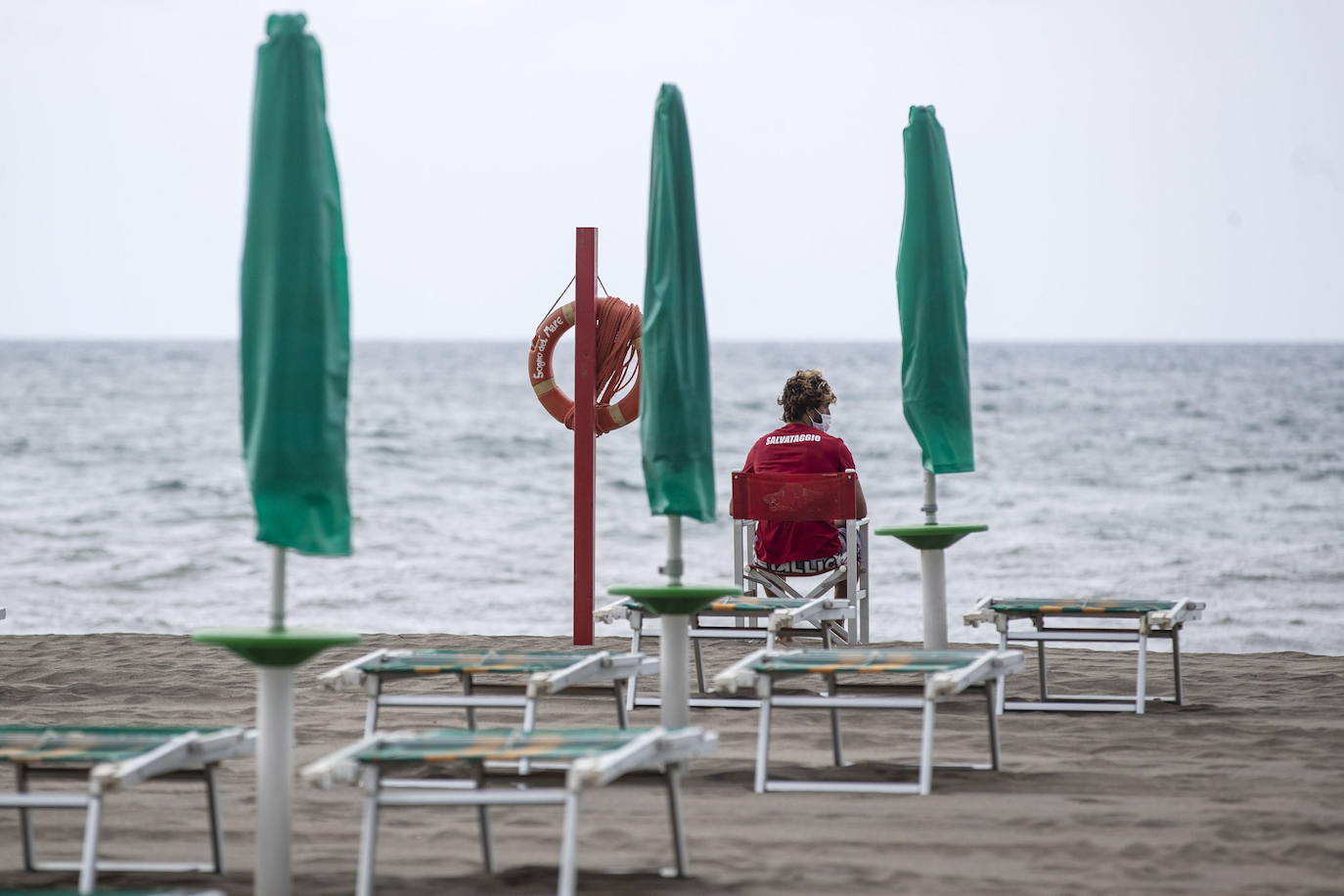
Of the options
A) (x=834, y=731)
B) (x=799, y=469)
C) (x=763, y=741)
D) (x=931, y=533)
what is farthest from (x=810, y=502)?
(x=763, y=741)

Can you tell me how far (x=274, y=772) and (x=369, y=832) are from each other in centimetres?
21

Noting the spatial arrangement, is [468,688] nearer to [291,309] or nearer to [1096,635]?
[291,309]

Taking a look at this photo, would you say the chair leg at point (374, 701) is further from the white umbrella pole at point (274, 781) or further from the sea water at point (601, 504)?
the sea water at point (601, 504)

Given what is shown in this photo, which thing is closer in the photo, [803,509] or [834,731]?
[834,731]

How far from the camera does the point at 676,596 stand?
384 centimetres

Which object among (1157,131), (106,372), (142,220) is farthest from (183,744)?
(106,372)

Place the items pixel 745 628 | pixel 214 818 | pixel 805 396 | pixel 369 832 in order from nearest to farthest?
pixel 369 832 → pixel 214 818 → pixel 745 628 → pixel 805 396

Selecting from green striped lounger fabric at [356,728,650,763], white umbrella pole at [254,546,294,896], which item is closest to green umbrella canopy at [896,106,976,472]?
green striped lounger fabric at [356,728,650,763]

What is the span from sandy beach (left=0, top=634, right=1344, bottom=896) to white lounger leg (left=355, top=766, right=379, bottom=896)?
0.73ft

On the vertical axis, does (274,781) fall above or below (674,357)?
below

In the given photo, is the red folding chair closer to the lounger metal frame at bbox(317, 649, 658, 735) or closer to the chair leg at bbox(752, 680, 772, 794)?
the lounger metal frame at bbox(317, 649, 658, 735)

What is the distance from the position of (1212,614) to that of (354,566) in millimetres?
6462

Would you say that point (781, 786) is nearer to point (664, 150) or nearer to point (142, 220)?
point (664, 150)

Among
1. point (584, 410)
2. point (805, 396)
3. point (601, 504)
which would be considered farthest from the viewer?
point (601, 504)
